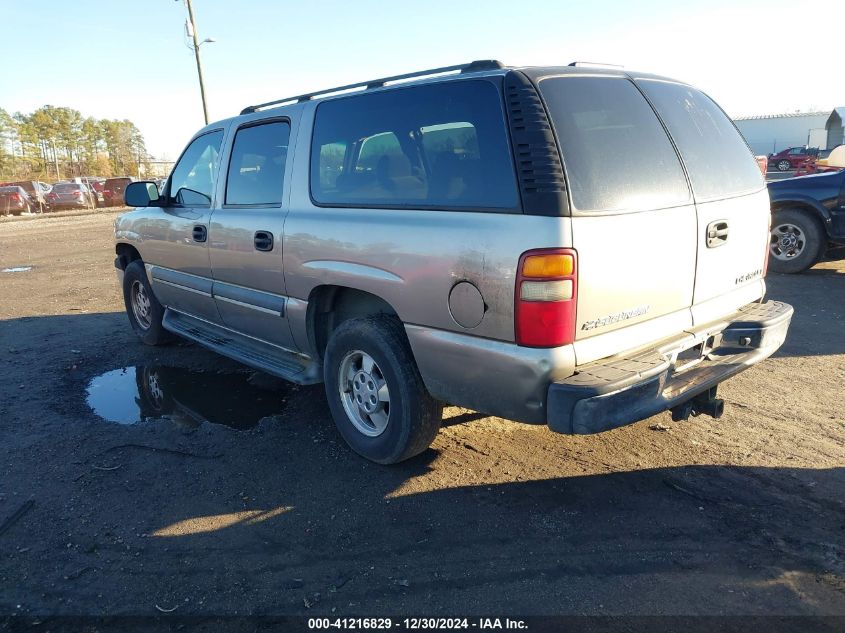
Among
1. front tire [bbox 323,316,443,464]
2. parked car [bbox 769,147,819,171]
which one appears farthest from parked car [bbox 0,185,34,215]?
parked car [bbox 769,147,819,171]

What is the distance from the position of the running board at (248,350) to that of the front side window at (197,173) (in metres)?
1.04

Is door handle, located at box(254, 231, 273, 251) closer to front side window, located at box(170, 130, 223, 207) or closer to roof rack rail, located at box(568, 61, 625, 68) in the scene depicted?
front side window, located at box(170, 130, 223, 207)

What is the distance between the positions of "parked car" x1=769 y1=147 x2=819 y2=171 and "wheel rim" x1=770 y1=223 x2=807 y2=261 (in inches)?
1417

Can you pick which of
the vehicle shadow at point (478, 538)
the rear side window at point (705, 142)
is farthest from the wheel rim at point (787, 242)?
the vehicle shadow at point (478, 538)

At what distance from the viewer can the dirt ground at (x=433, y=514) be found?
254cm

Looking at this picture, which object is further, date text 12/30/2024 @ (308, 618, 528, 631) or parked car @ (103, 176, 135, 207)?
parked car @ (103, 176, 135, 207)

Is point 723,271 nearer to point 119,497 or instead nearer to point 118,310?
point 119,497

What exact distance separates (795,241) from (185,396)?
25.8 ft

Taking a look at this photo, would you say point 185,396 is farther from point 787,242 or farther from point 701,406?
point 787,242

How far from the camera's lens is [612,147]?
291 cm

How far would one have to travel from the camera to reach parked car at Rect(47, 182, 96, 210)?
31172mm

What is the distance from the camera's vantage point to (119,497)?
3381mm

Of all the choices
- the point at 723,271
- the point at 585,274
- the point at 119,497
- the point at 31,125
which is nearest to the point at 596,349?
the point at 585,274

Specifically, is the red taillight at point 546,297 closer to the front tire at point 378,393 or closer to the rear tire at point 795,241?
the front tire at point 378,393
